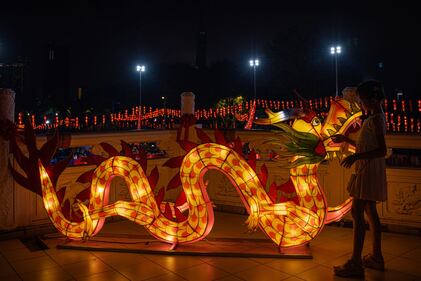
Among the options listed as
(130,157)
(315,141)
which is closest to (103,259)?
(130,157)

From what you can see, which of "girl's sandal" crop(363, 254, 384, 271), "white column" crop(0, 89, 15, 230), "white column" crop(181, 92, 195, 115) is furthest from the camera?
"white column" crop(181, 92, 195, 115)

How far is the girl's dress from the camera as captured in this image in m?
3.43

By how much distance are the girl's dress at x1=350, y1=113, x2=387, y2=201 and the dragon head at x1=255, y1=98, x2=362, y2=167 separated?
0.97ft

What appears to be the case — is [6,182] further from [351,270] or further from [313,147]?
[351,270]

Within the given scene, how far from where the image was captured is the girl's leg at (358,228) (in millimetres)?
3479

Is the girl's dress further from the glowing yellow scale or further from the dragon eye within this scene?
the dragon eye

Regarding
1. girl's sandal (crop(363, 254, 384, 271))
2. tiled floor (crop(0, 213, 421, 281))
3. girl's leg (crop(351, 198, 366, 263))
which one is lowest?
tiled floor (crop(0, 213, 421, 281))

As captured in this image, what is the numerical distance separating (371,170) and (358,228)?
0.51 meters

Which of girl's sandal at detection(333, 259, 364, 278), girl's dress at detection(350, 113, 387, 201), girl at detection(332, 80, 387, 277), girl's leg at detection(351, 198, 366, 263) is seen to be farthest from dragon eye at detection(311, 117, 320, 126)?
girl's sandal at detection(333, 259, 364, 278)

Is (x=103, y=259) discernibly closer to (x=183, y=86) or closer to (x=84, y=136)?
(x=84, y=136)

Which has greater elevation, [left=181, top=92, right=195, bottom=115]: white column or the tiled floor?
[left=181, top=92, right=195, bottom=115]: white column

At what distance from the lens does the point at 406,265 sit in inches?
147

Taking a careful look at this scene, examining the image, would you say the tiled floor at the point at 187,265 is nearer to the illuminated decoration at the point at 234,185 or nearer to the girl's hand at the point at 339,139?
the illuminated decoration at the point at 234,185

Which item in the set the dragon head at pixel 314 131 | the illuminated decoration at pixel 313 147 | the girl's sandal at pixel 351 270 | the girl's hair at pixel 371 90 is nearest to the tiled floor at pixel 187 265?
the girl's sandal at pixel 351 270
